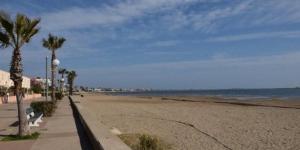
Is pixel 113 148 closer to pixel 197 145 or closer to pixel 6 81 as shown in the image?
pixel 197 145

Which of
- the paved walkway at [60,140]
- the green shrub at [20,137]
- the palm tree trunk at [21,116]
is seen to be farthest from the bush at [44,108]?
the palm tree trunk at [21,116]

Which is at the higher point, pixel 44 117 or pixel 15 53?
pixel 15 53

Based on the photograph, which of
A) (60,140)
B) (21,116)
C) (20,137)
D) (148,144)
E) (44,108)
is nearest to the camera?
(148,144)

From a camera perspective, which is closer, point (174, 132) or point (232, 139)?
point (232, 139)

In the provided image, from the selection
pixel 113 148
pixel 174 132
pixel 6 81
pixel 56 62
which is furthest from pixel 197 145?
pixel 6 81

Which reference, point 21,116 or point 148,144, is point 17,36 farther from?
point 148,144

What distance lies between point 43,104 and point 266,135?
1033cm

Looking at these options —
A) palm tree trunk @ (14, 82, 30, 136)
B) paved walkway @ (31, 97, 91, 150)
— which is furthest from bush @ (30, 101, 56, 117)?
palm tree trunk @ (14, 82, 30, 136)

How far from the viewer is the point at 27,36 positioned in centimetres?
1130

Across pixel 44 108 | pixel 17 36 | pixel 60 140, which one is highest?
pixel 17 36

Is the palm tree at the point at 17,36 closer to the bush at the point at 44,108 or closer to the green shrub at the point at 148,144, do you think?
the green shrub at the point at 148,144

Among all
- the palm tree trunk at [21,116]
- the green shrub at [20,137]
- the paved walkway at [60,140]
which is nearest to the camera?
the paved walkway at [60,140]

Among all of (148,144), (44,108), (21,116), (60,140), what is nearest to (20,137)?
(21,116)

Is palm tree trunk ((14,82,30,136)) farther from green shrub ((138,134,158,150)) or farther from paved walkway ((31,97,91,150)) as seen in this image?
green shrub ((138,134,158,150))
